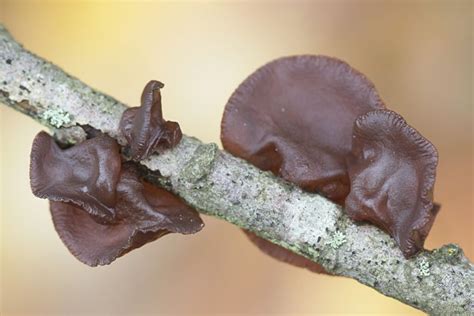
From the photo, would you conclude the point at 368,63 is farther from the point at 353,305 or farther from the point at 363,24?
the point at 353,305

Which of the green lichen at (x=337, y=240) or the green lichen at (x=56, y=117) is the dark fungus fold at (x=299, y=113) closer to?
the green lichen at (x=337, y=240)

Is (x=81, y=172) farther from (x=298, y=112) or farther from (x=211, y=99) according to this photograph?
(x=211, y=99)

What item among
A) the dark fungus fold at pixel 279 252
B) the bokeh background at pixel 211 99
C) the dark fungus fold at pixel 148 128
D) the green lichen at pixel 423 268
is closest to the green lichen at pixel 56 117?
the dark fungus fold at pixel 148 128

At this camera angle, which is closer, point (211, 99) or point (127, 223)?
point (127, 223)

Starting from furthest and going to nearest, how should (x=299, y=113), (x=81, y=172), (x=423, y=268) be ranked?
(x=299, y=113) < (x=81, y=172) < (x=423, y=268)

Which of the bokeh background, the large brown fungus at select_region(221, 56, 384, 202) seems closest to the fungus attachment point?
the large brown fungus at select_region(221, 56, 384, 202)

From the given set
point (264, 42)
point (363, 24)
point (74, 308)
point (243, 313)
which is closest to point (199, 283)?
point (243, 313)

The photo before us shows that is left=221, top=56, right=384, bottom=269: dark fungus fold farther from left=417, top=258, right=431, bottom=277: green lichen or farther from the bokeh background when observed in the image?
the bokeh background

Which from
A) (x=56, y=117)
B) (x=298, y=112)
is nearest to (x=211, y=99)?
(x=298, y=112)
